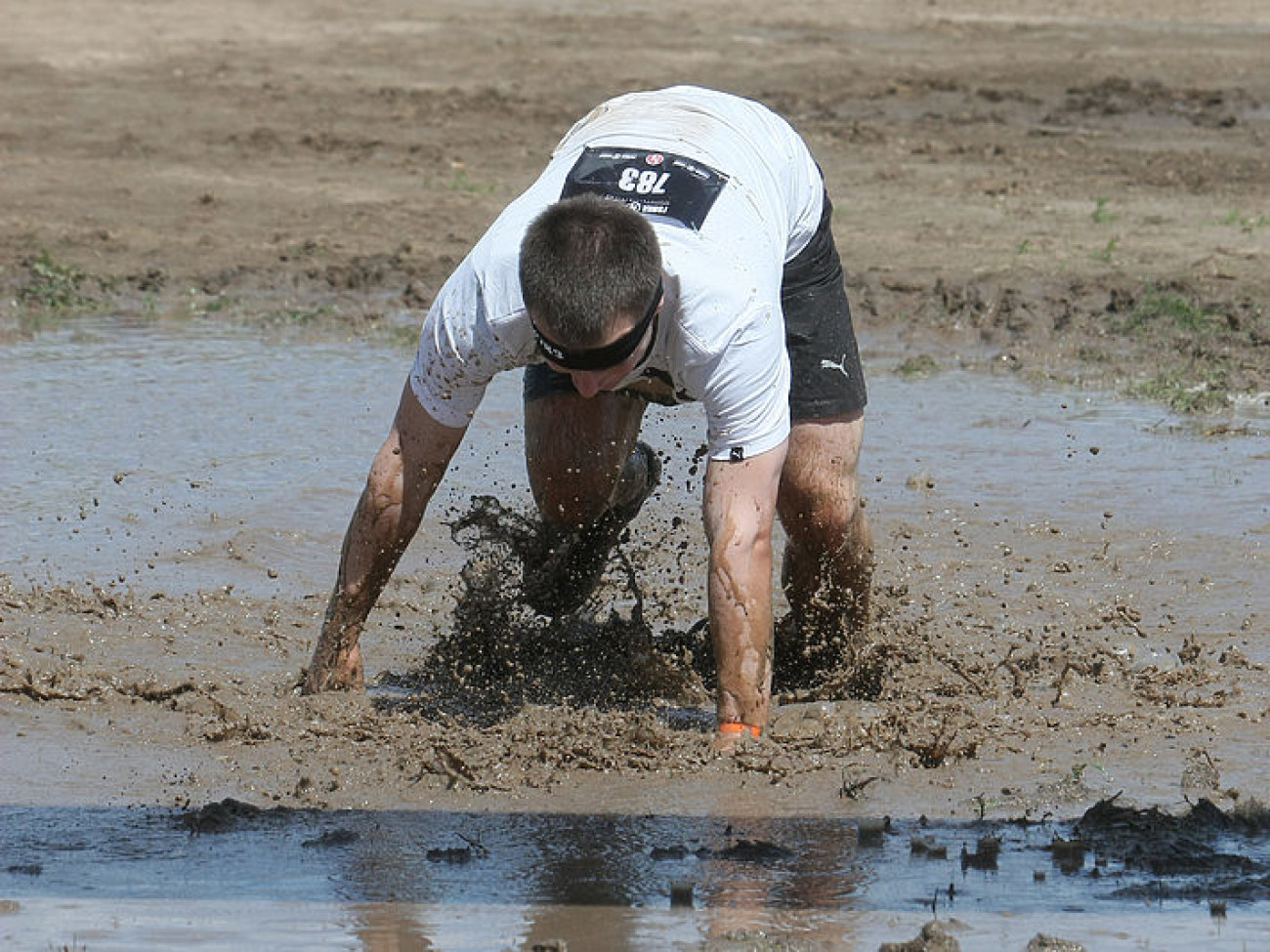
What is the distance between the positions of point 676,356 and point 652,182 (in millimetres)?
399

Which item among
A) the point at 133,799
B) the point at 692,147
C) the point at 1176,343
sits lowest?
the point at 133,799

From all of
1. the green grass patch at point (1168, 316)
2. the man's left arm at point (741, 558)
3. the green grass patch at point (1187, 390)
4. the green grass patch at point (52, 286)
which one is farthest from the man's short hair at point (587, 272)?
the green grass patch at point (52, 286)

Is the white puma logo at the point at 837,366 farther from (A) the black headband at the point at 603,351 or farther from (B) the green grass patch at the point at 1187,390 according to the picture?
(B) the green grass patch at the point at 1187,390

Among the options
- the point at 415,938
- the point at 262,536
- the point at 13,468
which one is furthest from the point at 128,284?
the point at 415,938

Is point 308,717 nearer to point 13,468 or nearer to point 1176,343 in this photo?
point 13,468

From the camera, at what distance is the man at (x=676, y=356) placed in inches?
154

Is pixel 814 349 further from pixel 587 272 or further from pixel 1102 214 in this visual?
pixel 1102 214

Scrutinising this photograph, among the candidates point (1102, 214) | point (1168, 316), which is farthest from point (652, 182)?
point (1102, 214)

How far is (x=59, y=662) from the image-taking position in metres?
5.31

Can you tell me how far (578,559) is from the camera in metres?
5.45

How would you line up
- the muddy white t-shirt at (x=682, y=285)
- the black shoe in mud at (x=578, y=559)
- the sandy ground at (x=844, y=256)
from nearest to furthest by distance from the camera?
the muddy white t-shirt at (x=682, y=285) < the sandy ground at (x=844, y=256) < the black shoe in mud at (x=578, y=559)

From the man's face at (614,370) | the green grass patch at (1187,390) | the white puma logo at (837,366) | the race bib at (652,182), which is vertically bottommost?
the green grass patch at (1187,390)

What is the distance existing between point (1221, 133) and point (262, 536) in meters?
8.70

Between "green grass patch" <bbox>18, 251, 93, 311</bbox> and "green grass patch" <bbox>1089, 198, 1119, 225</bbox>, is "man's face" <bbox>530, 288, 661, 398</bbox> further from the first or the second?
"green grass patch" <bbox>1089, 198, 1119, 225</bbox>
